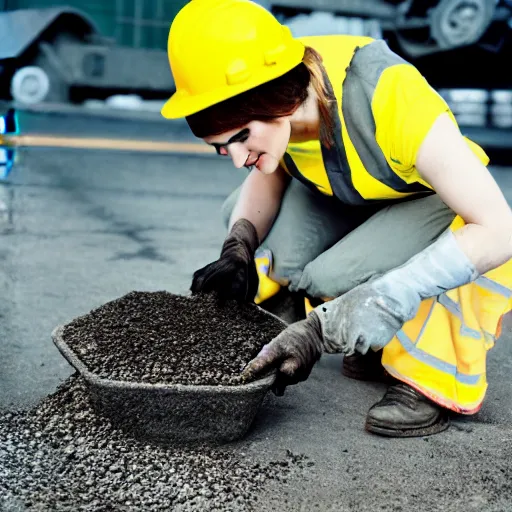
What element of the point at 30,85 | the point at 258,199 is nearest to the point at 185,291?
the point at 258,199

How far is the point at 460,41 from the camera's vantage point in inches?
339

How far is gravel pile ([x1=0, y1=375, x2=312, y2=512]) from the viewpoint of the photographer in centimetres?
178

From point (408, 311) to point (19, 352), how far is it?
1.30m

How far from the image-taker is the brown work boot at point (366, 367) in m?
2.54

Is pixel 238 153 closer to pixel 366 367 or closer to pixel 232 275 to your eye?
pixel 232 275

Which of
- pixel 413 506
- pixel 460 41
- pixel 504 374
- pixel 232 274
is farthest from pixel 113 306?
pixel 460 41

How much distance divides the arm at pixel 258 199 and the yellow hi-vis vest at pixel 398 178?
0.96 ft

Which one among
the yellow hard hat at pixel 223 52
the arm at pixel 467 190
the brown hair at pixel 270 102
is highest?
the yellow hard hat at pixel 223 52

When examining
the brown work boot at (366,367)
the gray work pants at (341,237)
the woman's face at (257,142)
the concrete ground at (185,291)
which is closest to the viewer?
the concrete ground at (185,291)

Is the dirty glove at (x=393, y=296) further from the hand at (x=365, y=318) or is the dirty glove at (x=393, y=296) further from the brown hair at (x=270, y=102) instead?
the brown hair at (x=270, y=102)

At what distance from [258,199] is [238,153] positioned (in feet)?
1.97

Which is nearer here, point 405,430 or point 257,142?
point 257,142

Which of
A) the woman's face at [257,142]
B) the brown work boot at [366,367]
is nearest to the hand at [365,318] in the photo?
the woman's face at [257,142]

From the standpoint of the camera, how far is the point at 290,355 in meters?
1.97
